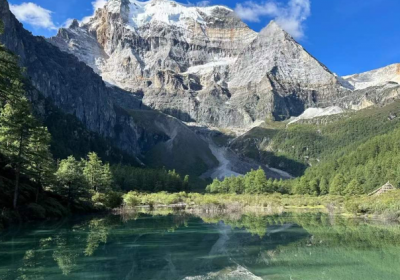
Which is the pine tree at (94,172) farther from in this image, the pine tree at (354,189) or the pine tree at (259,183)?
the pine tree at (354,189)

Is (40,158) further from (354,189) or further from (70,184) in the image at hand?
(354,189)

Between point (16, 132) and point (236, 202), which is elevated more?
point (16, 132)

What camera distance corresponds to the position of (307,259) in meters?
24.9

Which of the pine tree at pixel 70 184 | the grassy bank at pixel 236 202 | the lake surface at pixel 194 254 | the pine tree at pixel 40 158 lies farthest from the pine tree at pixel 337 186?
the pine tree at pixel 40 158

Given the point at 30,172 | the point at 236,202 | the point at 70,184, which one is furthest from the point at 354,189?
the point at 30,172

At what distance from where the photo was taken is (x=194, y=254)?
27.0m

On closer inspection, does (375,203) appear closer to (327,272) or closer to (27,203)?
(327,272)

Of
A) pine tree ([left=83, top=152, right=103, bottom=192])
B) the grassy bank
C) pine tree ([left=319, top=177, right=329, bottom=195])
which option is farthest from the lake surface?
pine tree ([left=319, top=177, right=329, bottom=195])

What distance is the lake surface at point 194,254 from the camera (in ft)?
66.7

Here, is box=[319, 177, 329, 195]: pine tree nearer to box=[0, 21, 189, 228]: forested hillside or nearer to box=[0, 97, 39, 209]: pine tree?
box=[0, 21, 189, 228]: forested hillside

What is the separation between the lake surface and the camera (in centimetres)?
2033

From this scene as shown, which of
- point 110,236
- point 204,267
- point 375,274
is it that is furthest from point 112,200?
point 375,274

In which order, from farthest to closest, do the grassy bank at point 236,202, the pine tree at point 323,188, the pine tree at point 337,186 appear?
1. the pine tree at point 323,188
2. the pine tree at point 337,186
3. the grassy bank at point 236,202

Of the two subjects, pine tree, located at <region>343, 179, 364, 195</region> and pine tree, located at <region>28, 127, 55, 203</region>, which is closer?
pine tree, located at <region>28, 127, 55, 203</region>
